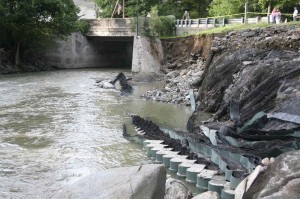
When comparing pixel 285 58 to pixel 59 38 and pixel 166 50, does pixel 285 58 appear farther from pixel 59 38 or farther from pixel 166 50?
pixel 59 38

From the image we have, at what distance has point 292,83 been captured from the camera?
1331cm

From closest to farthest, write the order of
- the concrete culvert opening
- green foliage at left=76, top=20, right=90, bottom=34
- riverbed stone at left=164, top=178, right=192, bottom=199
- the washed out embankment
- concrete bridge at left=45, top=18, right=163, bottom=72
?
riverbed stone at left=164, top=178, right=192, bottom=199 → the washed out embankment → concrete bridge at left=45, top=18, right=163, bottom=72 → green foliage at left=76, top=20, right=90, bottom=34 → the concrete culvert opening

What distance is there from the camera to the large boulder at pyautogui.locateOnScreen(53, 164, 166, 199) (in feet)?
20.4

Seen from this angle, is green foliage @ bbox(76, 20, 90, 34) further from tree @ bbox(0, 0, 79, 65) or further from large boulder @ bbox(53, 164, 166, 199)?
large boulder @ bbox(53, 164, 166, 199)

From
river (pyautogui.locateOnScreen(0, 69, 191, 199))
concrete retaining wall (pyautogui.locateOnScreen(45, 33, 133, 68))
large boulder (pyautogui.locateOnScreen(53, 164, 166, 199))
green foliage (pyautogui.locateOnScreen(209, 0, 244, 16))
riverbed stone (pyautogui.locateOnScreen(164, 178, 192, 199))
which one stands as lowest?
river (pyautogui.locateOnScreen(0, 69, 191, 199))

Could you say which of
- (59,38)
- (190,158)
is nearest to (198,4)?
(59,38)

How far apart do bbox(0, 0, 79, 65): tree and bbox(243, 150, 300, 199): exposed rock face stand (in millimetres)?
32562

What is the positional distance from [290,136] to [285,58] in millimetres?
6601

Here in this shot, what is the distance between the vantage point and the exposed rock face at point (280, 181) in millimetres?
5652

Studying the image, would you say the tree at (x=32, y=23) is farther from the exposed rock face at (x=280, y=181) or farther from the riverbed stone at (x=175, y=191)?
the exposed rock face at (x=280, y=181)

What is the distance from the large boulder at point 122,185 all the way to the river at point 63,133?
7.19 ft

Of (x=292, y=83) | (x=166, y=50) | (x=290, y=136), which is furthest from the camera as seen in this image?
(x=166, y=50)

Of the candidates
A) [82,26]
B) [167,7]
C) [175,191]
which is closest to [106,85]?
[82,26]

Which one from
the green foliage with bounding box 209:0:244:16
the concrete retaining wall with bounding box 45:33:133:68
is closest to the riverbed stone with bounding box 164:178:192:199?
the green foliage with bounding box 209:0:244:16
